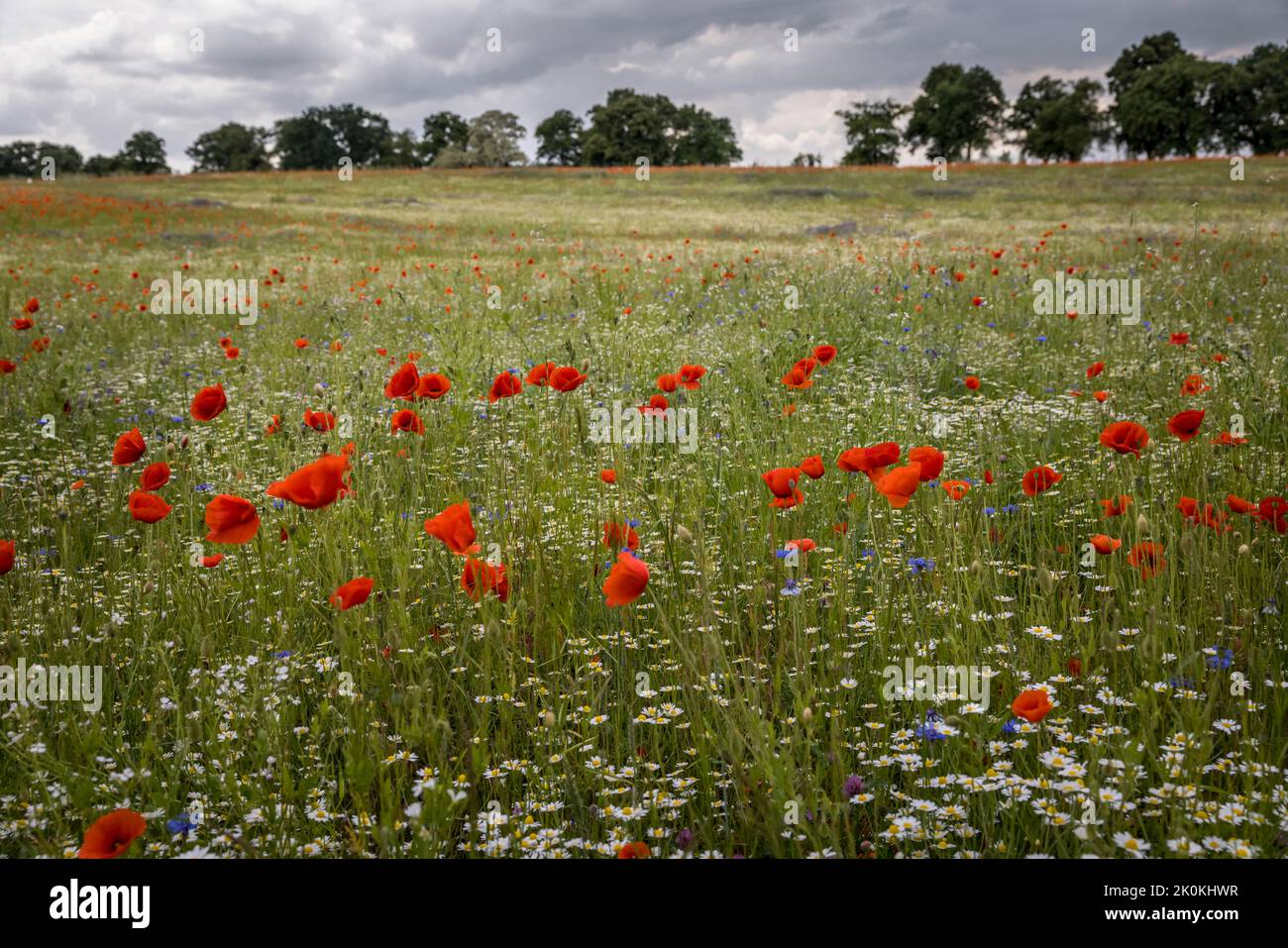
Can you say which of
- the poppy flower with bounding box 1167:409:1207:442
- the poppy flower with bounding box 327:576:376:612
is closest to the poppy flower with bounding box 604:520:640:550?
the poppy flower with bounding box 327:576:376:612

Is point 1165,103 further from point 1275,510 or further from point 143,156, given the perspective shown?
point 143,156

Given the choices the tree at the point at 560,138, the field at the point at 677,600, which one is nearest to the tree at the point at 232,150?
the tree at the point at 560,138

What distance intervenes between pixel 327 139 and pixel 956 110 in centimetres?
6216

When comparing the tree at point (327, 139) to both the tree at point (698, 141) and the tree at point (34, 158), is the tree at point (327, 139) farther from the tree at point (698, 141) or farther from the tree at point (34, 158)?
the tree at point (698, 141)

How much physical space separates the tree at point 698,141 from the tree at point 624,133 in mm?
6085

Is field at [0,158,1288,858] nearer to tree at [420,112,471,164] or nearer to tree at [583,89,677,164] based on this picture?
tree at [583,89,677,164]

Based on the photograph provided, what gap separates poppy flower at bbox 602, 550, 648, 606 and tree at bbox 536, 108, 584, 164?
87491 mm

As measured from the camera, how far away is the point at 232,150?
8331 centimetres

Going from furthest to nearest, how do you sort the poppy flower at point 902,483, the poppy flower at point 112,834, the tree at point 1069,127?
the tree at point 1069,127, the poppy flower at point 902,483, the poppy flower at point 112,834

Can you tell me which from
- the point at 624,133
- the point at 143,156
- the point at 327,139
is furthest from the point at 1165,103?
the point at 143,156

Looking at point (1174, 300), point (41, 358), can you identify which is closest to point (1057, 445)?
point (1174, 300)

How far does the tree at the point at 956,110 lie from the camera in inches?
2894
